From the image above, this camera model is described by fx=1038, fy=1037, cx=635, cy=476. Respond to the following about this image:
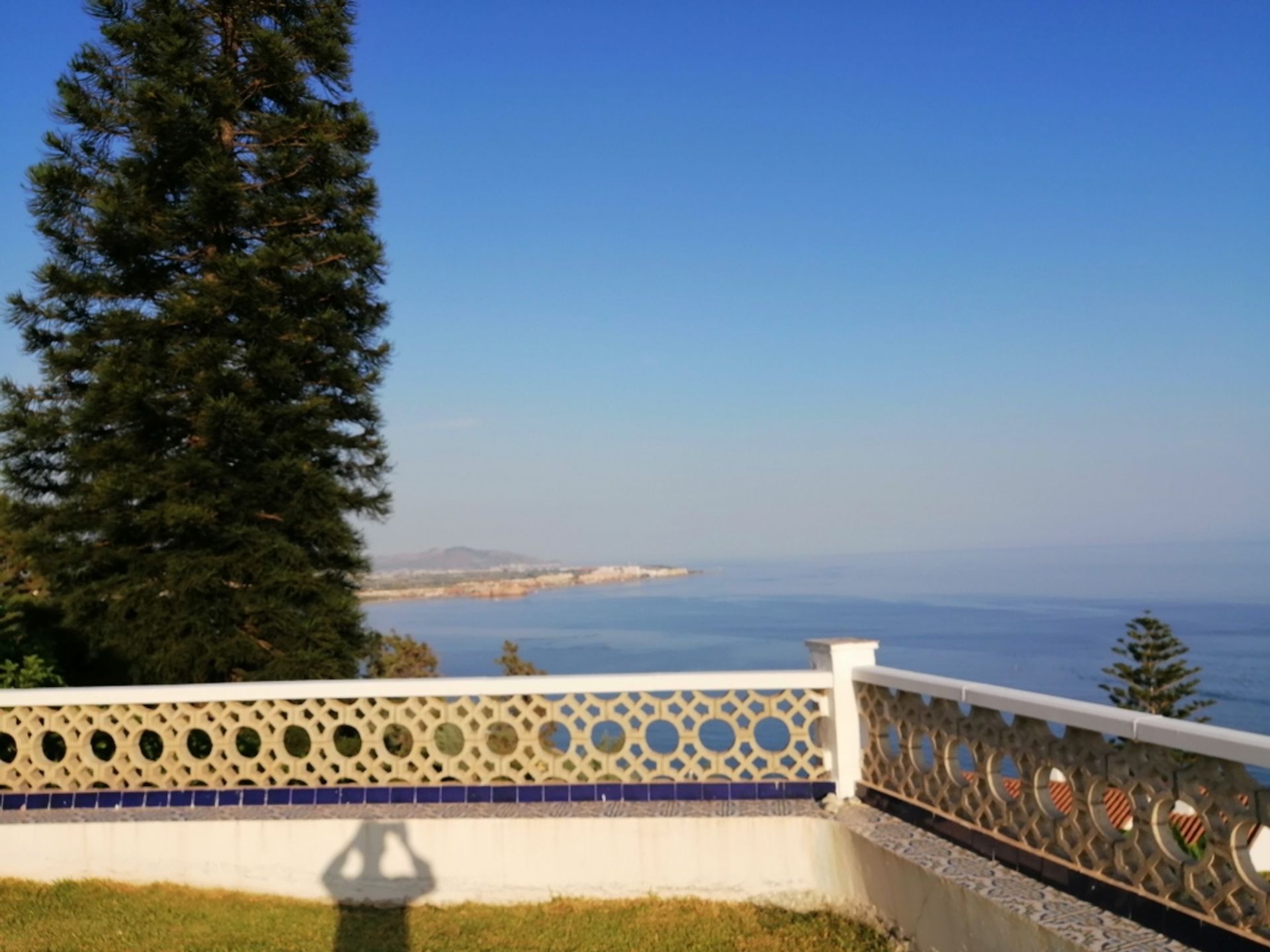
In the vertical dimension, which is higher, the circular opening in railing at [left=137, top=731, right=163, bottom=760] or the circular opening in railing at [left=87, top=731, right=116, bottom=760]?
the circular opening in railing at [left=87, top=731, right=116, bottom=760]

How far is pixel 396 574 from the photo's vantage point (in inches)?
1483

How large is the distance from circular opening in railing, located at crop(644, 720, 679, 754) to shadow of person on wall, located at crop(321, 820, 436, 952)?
1111mm

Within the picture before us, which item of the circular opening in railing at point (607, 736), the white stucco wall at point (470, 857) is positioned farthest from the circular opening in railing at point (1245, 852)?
the circular opening in railing at point (607, 736)

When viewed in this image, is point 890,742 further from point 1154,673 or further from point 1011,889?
point 1154,673

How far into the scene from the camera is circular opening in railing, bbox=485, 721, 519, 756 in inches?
189

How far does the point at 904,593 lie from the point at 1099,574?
3949cm

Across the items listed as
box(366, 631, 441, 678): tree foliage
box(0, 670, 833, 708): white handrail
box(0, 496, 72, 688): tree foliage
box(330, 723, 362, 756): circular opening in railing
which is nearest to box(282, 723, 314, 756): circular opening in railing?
box(330, 723, 362, 756): circular opening in railing

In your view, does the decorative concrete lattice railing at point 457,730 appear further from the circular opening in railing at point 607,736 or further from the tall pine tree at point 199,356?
the tall pine tree at point 199,356

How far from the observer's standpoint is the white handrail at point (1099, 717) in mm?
2527

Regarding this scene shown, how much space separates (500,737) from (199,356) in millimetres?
4084

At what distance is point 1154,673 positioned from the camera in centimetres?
2622

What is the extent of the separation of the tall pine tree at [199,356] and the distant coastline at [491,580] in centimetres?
119

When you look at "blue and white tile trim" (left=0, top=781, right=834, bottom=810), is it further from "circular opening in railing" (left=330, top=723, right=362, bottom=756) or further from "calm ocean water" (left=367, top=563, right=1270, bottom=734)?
"calm ocean water" (left=367, top=563, right=1270, bottom=734)

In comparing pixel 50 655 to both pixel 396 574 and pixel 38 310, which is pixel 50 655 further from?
pixel 396 574
